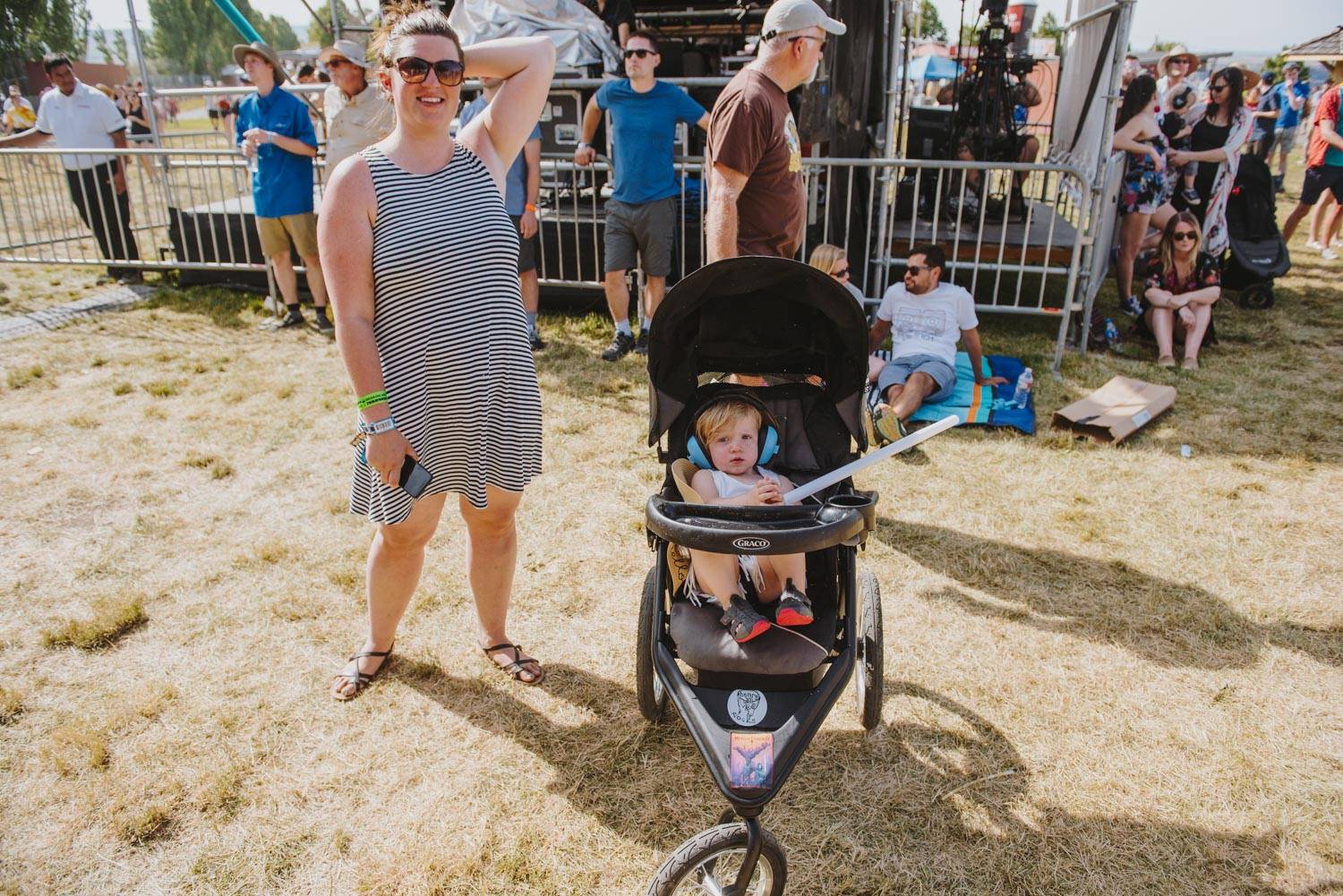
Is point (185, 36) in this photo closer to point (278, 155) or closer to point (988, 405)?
point (278, 155)

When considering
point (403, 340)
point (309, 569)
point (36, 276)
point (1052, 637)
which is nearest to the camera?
point (403, 340)

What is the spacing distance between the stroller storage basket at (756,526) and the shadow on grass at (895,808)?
955mm

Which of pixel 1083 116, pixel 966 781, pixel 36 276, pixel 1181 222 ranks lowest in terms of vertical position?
pixel 966 781

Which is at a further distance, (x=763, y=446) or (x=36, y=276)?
(x=36, y=276)

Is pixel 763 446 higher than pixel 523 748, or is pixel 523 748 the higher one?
pixel 763 446

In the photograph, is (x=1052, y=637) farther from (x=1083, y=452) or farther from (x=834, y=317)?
(x=1083, y=452)

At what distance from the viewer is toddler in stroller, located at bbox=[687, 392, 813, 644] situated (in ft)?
7.77

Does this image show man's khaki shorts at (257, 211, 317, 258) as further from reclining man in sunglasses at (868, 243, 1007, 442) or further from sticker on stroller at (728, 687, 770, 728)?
sticker on stroller at (728, 687, 770, 728)

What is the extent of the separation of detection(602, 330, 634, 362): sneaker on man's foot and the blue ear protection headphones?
12.0ft

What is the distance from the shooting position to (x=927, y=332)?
18.1 ft

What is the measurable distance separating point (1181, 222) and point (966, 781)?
5.44m

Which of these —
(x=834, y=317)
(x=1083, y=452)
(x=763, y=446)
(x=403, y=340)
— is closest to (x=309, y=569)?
(x=403, y=340)

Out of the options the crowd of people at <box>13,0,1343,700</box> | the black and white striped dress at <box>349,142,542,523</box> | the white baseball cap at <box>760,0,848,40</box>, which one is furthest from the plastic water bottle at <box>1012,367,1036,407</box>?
the black and white striped dress at <box>349,142,542,523</box>

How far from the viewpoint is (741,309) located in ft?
9.39
